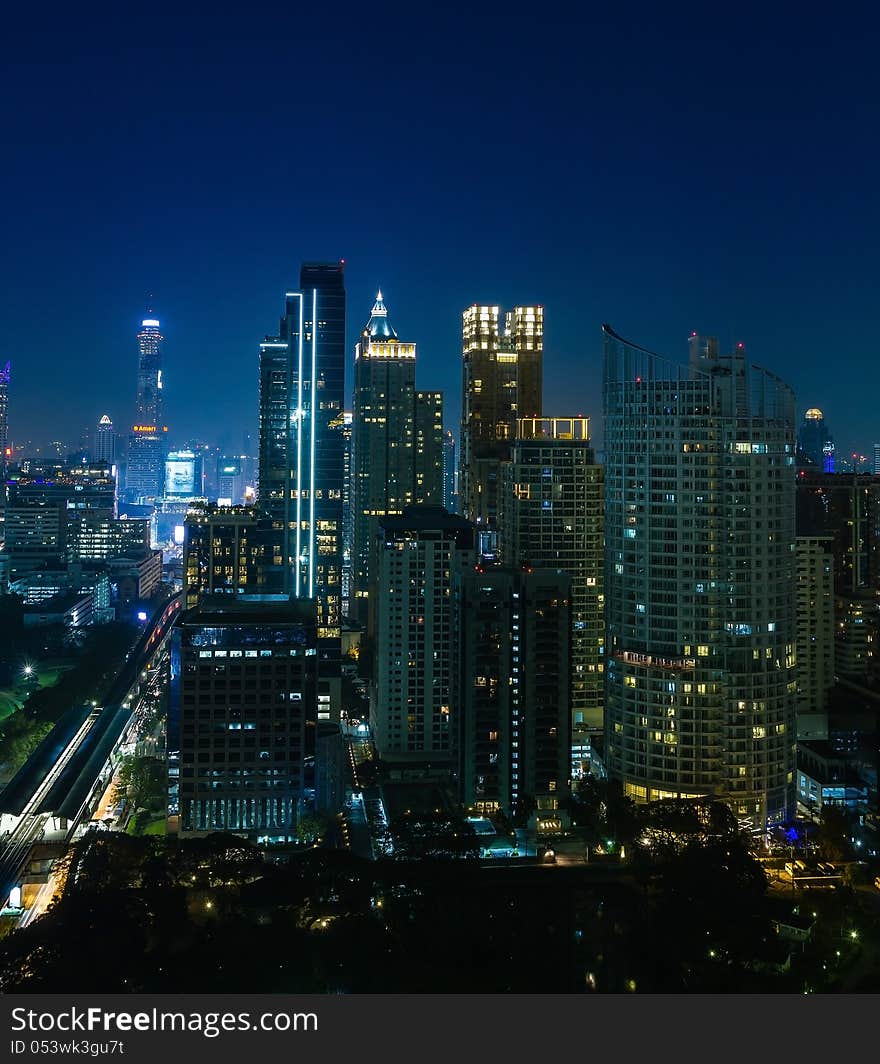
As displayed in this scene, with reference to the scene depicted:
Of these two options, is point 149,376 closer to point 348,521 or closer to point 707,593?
point 348,521

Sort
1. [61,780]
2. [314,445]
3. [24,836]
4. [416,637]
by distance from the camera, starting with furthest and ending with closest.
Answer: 1. [314,445]
2. [416,637]
3. [61,780]
4. [24,836]

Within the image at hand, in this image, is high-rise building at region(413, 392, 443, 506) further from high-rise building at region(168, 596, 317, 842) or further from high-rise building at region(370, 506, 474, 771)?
high-rise building at region(168, 596, 317, 842)

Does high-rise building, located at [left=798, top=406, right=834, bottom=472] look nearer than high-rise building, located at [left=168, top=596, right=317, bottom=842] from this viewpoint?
No

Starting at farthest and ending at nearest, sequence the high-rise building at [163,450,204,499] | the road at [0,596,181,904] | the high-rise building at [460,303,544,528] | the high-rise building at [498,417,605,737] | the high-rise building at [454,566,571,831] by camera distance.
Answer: the high-rise building at [163,450,204,499], the high-rise building at [460,303,544,528], the high-rise building at [498,417,605,737], the high-rise building at [454,566,571,831], the road at [0,596,181,904]

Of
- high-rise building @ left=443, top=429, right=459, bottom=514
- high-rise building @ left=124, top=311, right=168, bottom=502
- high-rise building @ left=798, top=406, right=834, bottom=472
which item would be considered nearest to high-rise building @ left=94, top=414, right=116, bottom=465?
high-rise building @ left=124, top=311, right=168, bottom=502

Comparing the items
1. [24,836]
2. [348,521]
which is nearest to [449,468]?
[348,521]

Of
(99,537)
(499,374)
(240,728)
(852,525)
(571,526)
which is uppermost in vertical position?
(499,374)
